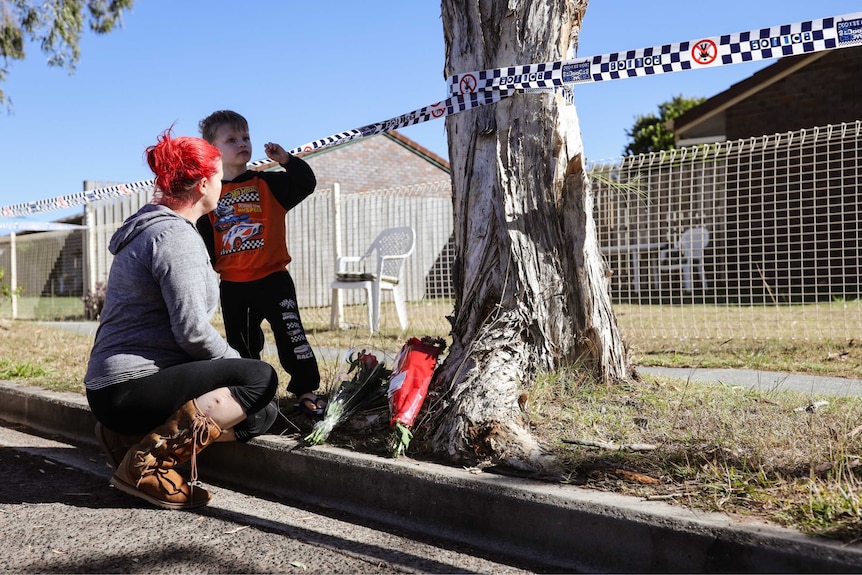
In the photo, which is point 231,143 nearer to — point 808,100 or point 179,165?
point 179,165

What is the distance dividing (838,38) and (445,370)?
2544mm

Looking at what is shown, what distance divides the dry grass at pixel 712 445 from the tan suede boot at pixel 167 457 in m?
0.70

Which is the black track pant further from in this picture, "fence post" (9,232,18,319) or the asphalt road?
"fence post" (9,232,18,319)

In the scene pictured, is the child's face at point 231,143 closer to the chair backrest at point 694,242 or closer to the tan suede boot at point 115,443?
the tan suede boot at point 115,443

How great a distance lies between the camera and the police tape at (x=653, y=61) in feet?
13.5

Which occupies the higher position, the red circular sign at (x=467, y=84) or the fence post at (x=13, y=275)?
the red circular sign at (x=467, y=84)

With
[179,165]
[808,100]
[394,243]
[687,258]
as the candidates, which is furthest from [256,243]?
[808,100]

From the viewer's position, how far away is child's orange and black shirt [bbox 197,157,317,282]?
14.6 ft

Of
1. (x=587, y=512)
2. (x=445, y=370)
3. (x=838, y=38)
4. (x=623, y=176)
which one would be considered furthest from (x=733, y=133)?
(x=587, y=512)

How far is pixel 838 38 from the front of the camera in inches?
161

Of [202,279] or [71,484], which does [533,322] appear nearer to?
[202,279]

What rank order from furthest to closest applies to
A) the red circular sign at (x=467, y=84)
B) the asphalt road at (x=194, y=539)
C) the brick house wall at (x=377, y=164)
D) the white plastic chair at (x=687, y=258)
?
the brick house wall at (x=377, y=164) < the white plastic chair at (x=687, y=258) < the red circular sign at (x=467, y=84) < the asphalt road at (x=194, y=539)

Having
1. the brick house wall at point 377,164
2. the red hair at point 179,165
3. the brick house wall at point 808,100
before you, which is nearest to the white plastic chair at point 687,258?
the brick house wall at point 808,100

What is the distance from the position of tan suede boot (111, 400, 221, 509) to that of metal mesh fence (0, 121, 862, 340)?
6046 millimetres
